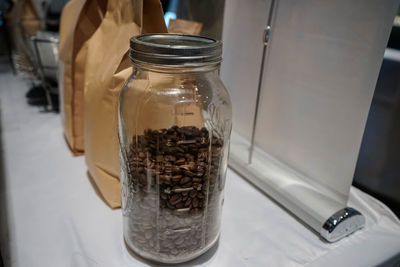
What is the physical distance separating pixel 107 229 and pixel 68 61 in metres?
0.32

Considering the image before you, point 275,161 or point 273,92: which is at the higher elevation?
point 273,92

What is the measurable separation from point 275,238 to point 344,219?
0.33ft

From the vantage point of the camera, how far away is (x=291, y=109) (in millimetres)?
550

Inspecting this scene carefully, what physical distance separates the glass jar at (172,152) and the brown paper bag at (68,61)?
0.78 ft

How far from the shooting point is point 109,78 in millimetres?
472

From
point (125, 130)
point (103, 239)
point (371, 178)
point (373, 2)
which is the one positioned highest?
point (373, 2)

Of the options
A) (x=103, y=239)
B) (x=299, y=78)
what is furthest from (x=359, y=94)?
(x=103, y=239)

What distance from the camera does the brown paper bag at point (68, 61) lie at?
57 cm

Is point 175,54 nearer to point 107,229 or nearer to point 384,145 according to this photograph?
point 107,229

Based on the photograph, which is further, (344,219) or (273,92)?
(273,92)

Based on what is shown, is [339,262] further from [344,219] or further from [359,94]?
[359,94]

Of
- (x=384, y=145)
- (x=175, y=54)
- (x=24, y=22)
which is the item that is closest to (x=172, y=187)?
(x=175, y=54)

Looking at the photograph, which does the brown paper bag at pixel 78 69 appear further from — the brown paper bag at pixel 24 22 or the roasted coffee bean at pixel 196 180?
the brown paper bag at pixel 24 22

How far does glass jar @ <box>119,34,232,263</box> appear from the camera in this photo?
14.4 inches
